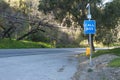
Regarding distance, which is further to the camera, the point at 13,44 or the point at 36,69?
the point at 13,44

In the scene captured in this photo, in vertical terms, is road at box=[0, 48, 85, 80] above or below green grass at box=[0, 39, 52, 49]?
below

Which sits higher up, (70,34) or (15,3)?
(15,3)

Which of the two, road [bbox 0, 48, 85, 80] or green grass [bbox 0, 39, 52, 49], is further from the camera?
green grass [bbox 0, 39, 52, 49]

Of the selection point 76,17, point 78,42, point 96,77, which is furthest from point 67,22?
point 78,42

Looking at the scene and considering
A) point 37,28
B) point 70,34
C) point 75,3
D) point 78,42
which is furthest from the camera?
point 78,42

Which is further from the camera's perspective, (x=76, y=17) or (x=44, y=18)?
(x=44, y=18)

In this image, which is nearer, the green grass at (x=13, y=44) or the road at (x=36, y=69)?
the road at (x=36, y=69)

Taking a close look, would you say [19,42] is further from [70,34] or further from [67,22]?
[67,22]

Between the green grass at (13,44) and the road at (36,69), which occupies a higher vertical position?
the green grass at (13,44)

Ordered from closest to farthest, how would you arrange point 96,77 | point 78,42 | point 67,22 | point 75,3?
point 96,77 → point 75,3 → point 67,22 → point 78,42

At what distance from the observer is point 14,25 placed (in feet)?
215

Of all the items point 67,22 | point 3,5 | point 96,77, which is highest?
point 3,5

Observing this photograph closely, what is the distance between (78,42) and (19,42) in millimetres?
20498

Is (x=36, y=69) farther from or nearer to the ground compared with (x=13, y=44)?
nearer to the ground
